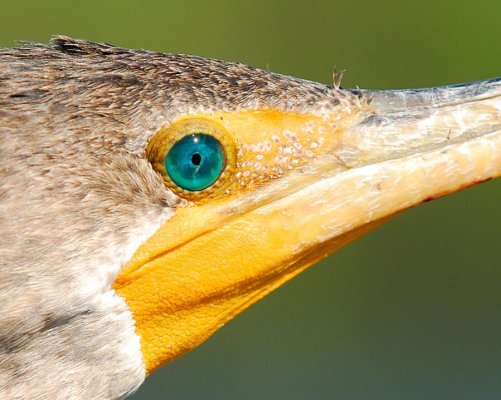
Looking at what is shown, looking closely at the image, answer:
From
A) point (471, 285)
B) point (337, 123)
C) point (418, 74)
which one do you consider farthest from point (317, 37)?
point (337, 123)

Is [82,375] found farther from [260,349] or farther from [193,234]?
[260,349]

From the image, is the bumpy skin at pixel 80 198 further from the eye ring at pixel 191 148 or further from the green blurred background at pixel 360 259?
the green blurred background at pixel 360 259

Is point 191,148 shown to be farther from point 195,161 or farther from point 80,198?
point 80,198

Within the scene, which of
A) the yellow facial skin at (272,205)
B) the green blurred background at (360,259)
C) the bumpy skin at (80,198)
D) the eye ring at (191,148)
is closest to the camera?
the bumpy skin at (80,198)

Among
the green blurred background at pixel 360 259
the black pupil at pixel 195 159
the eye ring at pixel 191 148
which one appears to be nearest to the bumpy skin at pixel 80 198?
the eye ring at pixel 191 148

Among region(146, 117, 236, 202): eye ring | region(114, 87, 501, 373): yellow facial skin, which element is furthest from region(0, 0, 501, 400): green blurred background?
region(146, 117, 236, 202): eye ring

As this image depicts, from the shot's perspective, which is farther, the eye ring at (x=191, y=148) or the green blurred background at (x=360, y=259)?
the green blurred background at (x=360, y=259)
